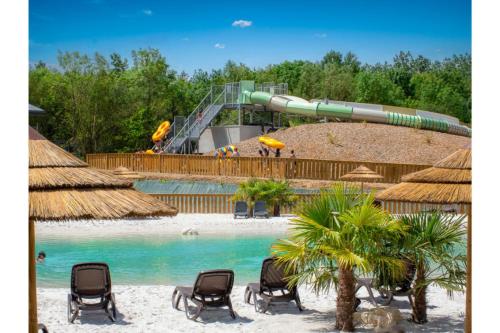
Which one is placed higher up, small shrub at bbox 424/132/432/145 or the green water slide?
the green water slide

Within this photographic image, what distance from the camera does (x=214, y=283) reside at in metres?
9.08

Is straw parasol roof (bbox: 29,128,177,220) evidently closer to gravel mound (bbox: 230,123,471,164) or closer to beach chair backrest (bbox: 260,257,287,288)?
beach chair backrest (bbox: 260,257,287,288)

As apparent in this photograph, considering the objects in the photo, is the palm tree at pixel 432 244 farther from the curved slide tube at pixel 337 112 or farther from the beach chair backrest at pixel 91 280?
the curved slide tube at pixel 337 112

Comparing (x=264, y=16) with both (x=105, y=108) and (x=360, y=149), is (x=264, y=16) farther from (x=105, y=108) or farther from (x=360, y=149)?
(x=360, y=149)

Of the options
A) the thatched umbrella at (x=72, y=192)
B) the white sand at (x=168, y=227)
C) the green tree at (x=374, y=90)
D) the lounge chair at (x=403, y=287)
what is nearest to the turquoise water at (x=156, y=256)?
the white sand at (x=168, y=227)

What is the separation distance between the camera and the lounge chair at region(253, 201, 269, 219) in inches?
802

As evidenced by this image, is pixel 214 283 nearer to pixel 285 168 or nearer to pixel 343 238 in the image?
pixel 343 238

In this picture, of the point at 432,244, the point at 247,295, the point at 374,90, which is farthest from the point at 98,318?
the point at 374,90

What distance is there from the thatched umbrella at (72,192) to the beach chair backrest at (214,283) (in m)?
1.69

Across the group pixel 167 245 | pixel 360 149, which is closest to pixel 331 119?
pixel 360 149

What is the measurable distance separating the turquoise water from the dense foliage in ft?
70.4

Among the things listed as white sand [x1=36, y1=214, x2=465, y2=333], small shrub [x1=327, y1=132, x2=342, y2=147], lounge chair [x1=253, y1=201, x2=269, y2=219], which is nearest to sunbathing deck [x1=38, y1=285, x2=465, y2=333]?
white sand [x1=36, y1=214, x2=465, y2=333]

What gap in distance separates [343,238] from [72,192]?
9.99 feet

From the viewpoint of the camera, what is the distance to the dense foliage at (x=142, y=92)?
3819 cm
